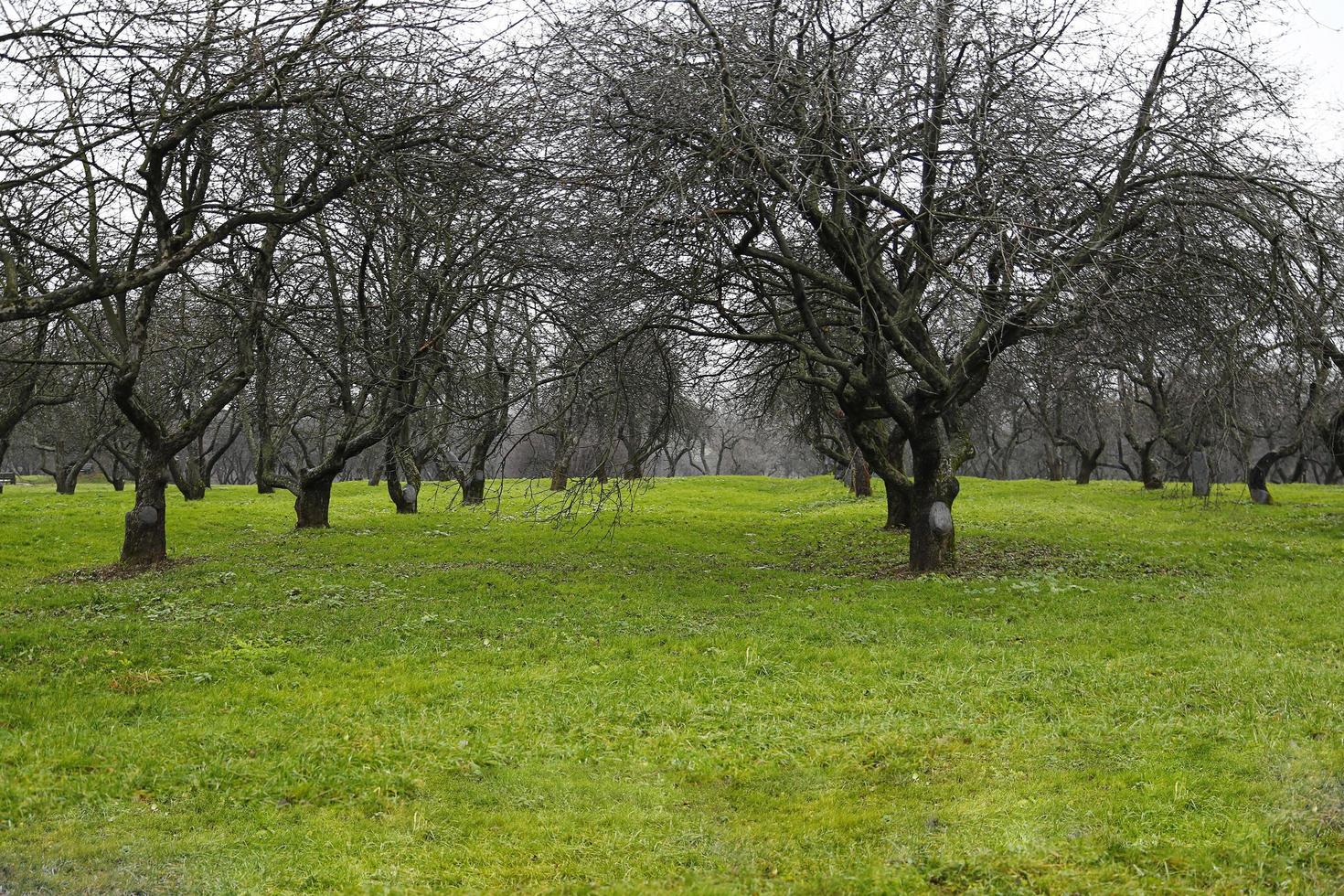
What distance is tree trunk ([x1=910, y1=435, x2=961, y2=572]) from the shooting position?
48.2ft

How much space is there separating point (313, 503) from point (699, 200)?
43.5 feet

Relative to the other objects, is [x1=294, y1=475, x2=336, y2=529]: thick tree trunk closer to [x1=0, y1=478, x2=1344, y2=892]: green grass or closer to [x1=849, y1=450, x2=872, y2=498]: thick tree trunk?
[x1=0, y1=478, x2=1344, y2=892]: green grass

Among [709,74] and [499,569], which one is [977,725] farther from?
[499,569]

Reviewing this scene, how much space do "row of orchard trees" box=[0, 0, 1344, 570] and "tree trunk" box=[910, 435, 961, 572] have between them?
61 millimetres

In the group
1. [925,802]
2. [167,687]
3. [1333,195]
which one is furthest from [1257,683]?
[167,687]

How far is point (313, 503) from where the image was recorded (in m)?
21.1

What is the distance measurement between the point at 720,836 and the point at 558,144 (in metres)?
9.03

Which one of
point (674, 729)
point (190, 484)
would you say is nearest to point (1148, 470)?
point (674, 729)

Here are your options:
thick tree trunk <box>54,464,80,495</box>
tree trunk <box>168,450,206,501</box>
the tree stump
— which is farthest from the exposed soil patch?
thick tree trunk <box>54,464,80,495</box>

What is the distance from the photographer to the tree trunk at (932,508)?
1469cm

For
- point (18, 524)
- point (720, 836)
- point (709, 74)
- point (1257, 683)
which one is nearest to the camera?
point (720, 836)

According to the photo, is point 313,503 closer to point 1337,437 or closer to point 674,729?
point 674,729

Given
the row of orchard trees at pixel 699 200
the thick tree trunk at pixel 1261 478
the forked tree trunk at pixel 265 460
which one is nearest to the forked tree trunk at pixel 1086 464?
the thick tree trunk at pixel 1261 478

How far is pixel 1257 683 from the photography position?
7992mm
